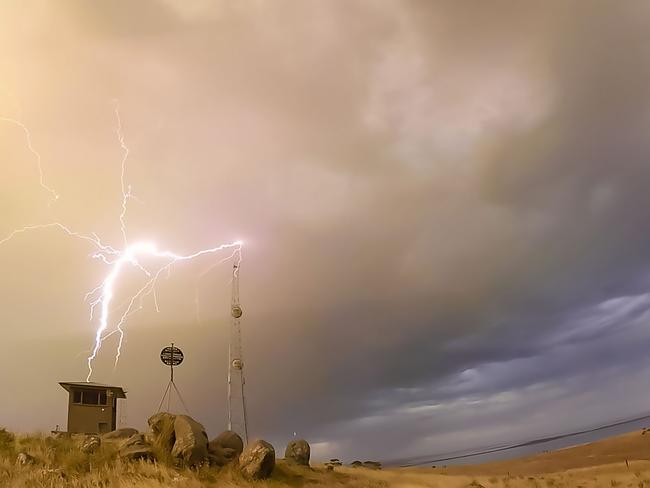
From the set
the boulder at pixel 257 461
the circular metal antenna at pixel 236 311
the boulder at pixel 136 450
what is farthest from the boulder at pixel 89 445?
the circular metal antenna at pixel 236 311

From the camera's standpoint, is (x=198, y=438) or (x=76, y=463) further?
(x=198, y=438)

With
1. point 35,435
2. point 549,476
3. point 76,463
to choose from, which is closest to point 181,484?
point 76,463

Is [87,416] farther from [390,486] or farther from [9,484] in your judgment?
[390,486]

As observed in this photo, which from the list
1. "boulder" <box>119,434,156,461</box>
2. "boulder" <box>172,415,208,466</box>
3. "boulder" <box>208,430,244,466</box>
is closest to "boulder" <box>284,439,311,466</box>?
"boulder" <box>208,430,244,466</box>

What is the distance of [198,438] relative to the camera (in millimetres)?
25609

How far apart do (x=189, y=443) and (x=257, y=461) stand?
368cm

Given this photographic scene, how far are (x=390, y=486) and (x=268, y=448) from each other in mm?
8385

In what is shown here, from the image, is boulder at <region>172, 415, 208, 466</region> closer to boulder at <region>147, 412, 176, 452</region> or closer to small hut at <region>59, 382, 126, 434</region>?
boulder at <region>147, 412, 176, 452</region>

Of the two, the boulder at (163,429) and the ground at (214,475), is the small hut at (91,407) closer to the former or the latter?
the ground at (214,475)

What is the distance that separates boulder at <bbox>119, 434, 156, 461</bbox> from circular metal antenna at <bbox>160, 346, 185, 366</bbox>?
15209 millimetres

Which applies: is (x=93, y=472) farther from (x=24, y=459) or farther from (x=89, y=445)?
(x=24, y=459)

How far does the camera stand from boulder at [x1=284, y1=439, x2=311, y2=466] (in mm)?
32156

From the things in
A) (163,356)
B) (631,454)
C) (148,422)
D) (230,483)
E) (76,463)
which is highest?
(163,356)

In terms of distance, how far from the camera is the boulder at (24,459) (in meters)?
22.2
